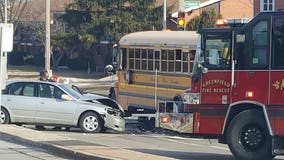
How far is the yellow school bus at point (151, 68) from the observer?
23.8 m

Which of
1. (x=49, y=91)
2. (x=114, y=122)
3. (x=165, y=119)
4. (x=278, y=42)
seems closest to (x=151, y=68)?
(x=114, y=122)

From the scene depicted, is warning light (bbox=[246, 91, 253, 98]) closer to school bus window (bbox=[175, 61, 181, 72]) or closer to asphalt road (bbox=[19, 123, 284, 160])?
asphalt road (bbox=[19, 123, 284, 160])

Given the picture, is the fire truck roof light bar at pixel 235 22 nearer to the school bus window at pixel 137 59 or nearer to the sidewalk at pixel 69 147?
the sidewalk at pixel 69 147

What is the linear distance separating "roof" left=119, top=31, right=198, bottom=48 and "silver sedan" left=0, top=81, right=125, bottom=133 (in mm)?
3150

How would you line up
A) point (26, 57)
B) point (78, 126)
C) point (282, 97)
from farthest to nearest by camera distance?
point (26, 57) → point (78, 126) → point (282, 97)

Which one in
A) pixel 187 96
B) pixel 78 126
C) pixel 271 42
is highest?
pixel 271 42

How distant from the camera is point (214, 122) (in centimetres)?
1456

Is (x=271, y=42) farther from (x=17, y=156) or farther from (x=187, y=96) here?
(x=17, y=156)

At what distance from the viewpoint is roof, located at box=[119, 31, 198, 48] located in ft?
77.7

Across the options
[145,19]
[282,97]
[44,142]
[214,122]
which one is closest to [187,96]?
[214,122]

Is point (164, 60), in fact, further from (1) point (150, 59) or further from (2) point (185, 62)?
(2) point (185, 62)

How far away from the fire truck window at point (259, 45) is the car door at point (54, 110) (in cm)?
924

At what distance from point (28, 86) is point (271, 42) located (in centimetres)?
1059

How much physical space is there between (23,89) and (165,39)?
5.06m
